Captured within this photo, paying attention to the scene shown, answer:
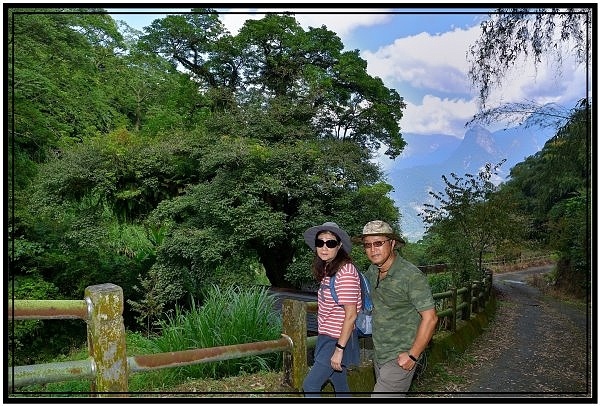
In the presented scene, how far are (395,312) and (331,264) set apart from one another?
1.35ft

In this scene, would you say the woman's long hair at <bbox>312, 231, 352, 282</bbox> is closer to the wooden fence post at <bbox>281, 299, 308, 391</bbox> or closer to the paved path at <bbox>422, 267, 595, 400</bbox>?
the wooden fence post at <bbox>281, 299, 308, 391</bbox>

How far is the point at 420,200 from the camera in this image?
14.1m

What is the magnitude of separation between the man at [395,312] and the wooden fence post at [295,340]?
0.95 metres

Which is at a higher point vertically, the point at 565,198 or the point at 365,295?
the point at 565,198

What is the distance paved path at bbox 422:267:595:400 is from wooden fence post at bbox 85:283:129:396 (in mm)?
2696

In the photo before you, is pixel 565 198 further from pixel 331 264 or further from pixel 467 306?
pixel 331 264

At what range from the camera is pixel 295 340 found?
3.44 m

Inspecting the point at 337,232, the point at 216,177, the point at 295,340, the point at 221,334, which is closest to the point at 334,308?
the point at 337,232

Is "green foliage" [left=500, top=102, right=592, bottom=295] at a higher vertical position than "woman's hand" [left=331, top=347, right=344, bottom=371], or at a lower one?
higher

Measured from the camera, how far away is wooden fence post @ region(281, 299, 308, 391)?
343 cm

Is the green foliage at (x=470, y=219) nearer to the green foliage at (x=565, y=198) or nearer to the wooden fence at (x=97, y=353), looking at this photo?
Result: the green foliage at (x=565, y=198)

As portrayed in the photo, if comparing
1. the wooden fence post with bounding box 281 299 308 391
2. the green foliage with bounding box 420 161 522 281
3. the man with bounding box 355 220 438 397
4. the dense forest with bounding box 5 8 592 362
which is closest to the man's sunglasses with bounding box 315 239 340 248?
the man with bounding box 355 220 438 397

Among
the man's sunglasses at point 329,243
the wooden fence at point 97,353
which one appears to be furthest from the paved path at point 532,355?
the wooden fence at point 97,353

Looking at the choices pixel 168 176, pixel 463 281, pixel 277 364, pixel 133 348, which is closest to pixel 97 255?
pixel 168 176
